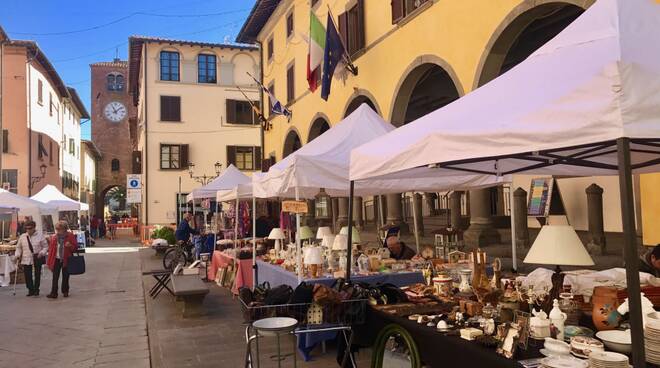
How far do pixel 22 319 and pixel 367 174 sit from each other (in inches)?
278

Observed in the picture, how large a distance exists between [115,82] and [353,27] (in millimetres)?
43664

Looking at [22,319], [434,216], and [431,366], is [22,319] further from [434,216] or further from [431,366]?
[434,216]

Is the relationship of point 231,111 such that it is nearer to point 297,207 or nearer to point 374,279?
point 297,207

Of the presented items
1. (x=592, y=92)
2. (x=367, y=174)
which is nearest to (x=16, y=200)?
(x=367, y=174)

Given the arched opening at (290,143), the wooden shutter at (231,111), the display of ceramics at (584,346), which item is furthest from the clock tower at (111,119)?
the display of ceramics at (584,346)

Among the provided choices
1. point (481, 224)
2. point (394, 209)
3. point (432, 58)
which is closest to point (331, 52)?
point (432, 58)

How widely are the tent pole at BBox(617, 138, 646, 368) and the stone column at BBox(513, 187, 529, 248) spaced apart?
808 centimetres

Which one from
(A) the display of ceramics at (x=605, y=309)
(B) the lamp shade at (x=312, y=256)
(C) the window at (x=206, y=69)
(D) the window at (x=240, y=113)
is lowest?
(A) the display of ceramics at (x=605, y=309)

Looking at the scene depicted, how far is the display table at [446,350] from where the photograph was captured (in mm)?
2769

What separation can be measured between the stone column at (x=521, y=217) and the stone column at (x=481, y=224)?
447mm

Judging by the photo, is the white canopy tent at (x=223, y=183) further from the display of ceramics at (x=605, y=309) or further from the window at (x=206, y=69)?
the window at (x=206, y=69)

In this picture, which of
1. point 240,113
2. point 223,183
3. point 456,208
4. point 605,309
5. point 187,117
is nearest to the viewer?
point 605,309

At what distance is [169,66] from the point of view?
32.0 m

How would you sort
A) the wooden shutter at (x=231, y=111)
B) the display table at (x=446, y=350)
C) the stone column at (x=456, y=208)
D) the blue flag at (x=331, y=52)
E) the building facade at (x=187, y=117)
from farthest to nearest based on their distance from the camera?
the wooden shutter at (x=231, y=111)
the building facade at (x=187, y=117)
the blue flag at (x=331, y=52)
the stone column at (x=456, y=208)
the display table at (x=446, y=350)
